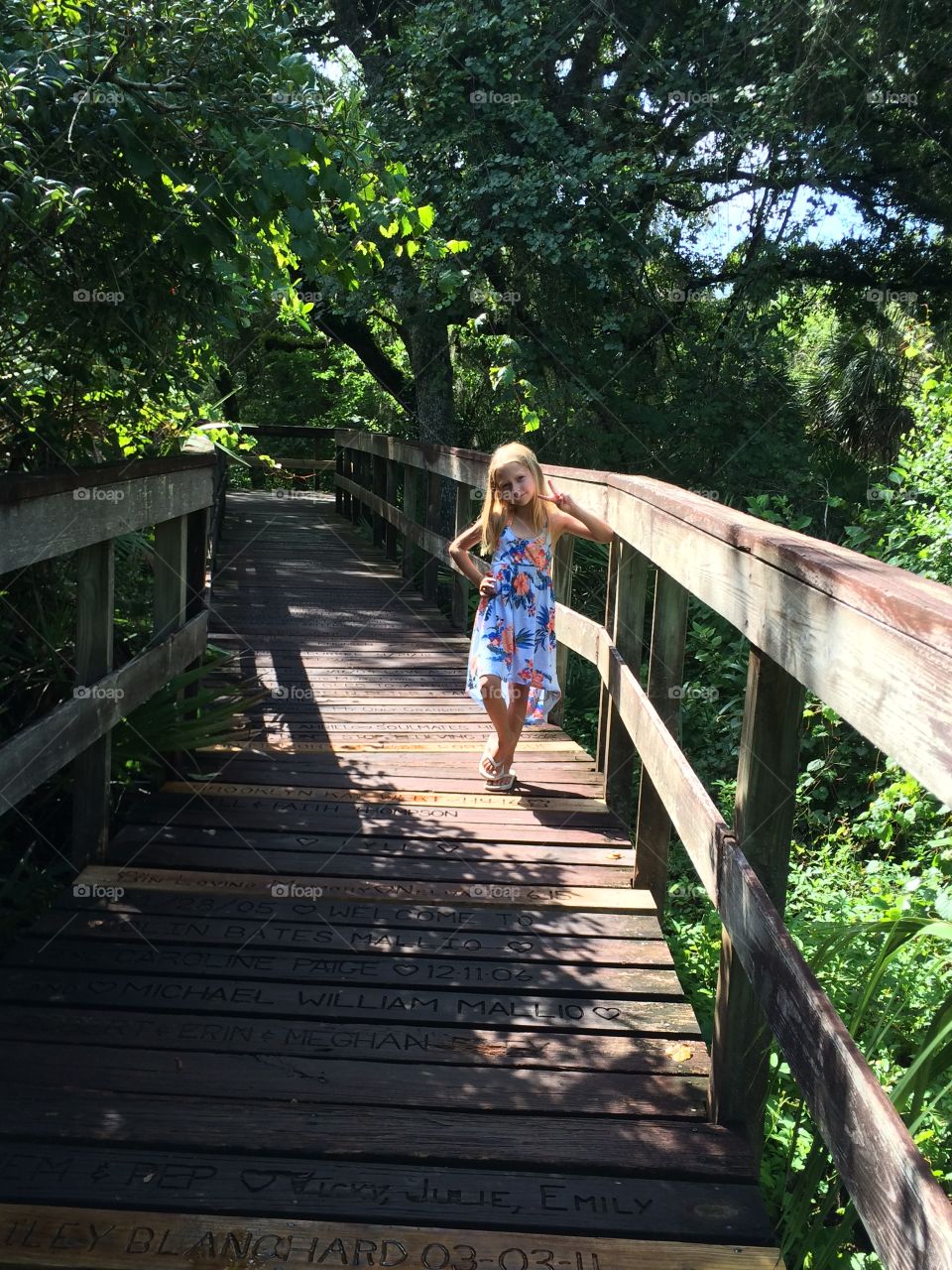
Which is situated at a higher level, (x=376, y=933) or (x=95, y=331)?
(x=95, y=331)

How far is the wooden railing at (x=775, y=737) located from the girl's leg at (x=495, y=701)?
1.33 feet

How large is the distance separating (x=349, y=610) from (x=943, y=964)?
583cm

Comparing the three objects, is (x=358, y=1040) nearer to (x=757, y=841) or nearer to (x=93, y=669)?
(x=757, y=841)

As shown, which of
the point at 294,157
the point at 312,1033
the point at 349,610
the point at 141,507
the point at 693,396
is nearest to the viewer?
the point at 312,1033

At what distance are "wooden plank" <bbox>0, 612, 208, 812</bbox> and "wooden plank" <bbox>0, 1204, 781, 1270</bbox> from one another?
979mm

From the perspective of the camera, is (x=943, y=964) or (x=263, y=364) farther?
(x=263, y=364)

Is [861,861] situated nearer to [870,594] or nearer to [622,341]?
[870,594]

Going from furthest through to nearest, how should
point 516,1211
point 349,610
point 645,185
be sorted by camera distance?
point 645,185 → point 349,610 → point 516,1211

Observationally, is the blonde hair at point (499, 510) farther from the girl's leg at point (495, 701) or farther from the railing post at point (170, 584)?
the railing post at point (170, 584)

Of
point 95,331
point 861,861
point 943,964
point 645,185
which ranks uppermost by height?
point 645,185

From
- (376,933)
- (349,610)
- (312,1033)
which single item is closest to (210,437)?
(349,610)

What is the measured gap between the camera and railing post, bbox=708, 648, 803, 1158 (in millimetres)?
2213

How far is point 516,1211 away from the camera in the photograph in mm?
2176

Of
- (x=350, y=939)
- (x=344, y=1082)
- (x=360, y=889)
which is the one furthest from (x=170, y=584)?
(x=344, y=1082)
